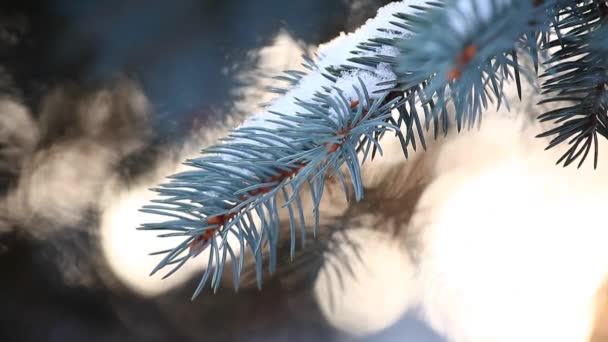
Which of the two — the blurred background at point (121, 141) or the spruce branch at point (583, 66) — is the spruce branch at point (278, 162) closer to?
the spruce branch at point (583, 66)

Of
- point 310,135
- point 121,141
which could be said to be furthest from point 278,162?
point 121,141

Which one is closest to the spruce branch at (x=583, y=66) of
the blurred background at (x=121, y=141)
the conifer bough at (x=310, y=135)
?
the conifer bough at (x=310, y=135)

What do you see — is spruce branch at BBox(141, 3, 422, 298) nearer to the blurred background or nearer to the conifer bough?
the conifer bough

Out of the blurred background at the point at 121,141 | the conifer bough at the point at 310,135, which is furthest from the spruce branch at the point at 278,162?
the blurred background at the point at 121,141

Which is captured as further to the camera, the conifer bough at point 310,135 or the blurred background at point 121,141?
the blurred background at point 121,141

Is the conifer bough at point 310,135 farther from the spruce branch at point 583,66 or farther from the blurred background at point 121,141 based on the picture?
the blurred background at point 121,141

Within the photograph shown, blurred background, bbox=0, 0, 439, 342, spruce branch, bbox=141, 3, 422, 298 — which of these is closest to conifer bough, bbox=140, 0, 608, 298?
spruce branch, bbox=141, 3, 422, 298

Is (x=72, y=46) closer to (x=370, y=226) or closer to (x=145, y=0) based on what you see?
(x=145, y=0)

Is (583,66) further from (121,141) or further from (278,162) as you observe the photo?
(121,141)

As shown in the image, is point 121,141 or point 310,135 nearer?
point 310,135
